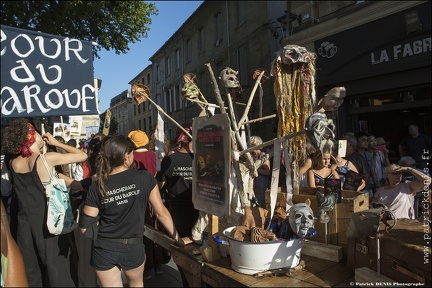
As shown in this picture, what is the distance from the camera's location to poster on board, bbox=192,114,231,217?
2.00 metres

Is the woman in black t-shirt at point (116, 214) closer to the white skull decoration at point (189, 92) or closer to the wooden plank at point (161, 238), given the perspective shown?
the wooden plank at point (161, 238)

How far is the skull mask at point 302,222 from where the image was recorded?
5.98ft

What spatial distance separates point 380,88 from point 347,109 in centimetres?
122

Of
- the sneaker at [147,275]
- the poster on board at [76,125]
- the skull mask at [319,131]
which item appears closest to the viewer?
the skull mask at [319,131]

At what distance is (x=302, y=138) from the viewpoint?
2449mm

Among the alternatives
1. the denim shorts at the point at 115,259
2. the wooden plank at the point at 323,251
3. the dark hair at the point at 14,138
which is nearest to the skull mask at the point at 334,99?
the wooden plank at the point at 323,251

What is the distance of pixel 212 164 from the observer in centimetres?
215

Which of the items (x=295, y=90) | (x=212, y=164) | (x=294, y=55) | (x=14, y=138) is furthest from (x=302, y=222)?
(x=14, y=138)

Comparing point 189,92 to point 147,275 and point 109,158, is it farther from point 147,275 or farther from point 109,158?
point 147,275

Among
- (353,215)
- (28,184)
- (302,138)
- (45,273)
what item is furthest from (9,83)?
(353,215)

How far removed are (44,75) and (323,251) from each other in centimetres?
267

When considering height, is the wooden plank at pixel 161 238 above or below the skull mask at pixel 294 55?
below

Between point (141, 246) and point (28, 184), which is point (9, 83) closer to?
point (28, 184)

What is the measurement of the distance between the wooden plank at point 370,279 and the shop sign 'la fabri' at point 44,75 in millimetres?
2590
